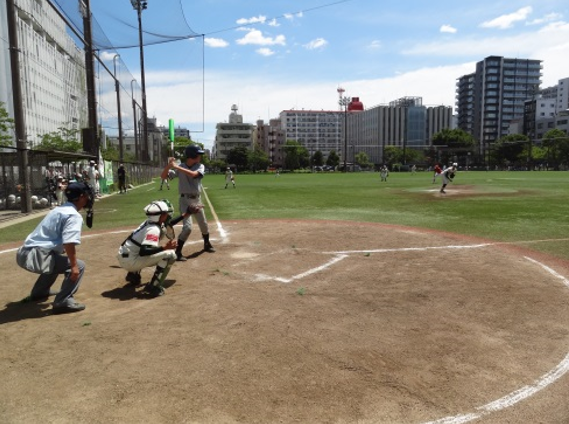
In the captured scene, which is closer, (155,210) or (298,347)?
(298,347)

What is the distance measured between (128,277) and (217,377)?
327cm

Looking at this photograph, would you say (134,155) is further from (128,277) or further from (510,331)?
(510,331)

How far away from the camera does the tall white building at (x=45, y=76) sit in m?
28.4

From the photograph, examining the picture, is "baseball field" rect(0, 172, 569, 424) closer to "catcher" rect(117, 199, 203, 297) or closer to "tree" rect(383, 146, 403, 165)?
"catcher" rect(117, 199, 203, 297)

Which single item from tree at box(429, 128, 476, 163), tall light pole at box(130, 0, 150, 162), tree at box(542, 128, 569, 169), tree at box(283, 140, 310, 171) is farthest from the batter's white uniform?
tree at box(283, 140, 310, 171)

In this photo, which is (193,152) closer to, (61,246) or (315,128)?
(61,246)

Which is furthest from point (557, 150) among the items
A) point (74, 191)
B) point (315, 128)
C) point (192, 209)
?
point (74, 191)

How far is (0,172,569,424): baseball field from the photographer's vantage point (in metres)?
2.96

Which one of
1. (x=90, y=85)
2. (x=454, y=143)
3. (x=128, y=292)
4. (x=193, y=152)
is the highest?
(x=454, y=143)

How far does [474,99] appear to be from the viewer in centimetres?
15838

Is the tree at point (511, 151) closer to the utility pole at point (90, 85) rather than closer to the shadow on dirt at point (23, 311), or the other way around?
the utility pole at point (90, 85)

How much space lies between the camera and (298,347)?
3.90 metres

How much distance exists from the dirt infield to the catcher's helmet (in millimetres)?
1051

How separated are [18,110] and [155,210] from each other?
1315 cm
